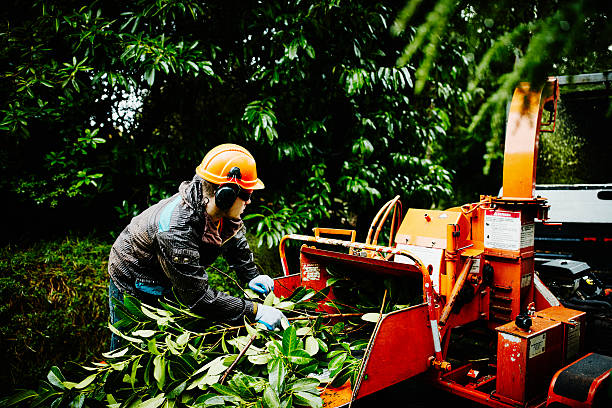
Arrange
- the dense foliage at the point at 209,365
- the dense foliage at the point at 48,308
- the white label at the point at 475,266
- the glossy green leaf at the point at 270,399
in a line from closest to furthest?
the glossy green leaf at the point at 270,399, the dense foliage at the point at 209,365, the white label at the point at 475,266, the dense foliage at the point at 48,308

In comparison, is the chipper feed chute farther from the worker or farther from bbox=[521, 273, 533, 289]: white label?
bbox=[521, 273, 533, 289]: white label

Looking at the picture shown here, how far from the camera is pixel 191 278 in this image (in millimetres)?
2494

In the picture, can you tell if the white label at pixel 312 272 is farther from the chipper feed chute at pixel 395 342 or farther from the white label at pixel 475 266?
the white label at pixel 475 266

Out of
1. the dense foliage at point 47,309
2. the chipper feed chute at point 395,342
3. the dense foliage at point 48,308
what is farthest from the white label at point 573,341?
the dense foliage at point 47,309

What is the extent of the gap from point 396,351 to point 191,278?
124 centimetres

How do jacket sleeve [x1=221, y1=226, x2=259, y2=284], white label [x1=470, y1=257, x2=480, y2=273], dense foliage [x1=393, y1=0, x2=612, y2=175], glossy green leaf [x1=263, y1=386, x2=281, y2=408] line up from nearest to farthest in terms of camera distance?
dense foliage [x1=393, y1=0, x2=612, y2=175]
glossy green leaf [x1=263, y1=386, x2=281, y2=408]
white label [x1=470, y1=257, x2=480, y2=273]
jacket sleeve [x1=221, y1=226, x2=259, y2=284]

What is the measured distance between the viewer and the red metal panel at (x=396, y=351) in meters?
2.22

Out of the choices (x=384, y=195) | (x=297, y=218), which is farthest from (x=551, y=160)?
(x=297, y=218)

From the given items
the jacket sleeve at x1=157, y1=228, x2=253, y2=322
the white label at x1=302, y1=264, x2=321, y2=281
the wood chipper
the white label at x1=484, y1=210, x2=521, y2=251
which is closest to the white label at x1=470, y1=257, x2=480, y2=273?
the wood chipper

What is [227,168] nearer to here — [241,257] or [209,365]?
[241,257]

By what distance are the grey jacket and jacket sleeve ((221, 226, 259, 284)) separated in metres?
0.29

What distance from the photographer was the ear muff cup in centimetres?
251

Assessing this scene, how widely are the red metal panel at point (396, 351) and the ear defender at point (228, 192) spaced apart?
111cm

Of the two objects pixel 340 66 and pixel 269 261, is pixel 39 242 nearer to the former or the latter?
pixel 269 261
